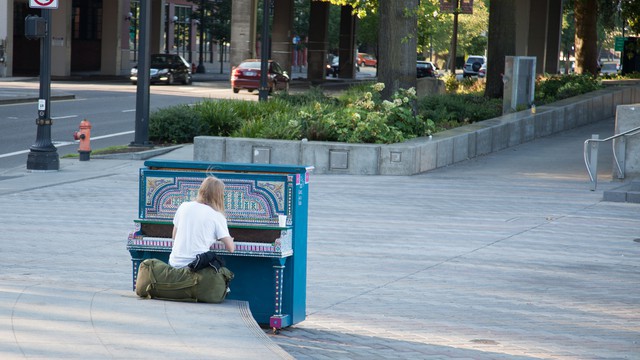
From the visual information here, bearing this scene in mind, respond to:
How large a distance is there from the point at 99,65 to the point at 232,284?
206 feet

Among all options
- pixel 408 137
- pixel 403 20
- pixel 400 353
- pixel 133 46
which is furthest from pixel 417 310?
pixel 133 46

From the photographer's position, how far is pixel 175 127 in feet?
76.8

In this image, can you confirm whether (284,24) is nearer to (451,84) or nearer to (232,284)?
(451,84)

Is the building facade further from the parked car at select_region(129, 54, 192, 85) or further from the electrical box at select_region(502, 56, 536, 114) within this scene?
the electrical box at select_region(502, 56, 536, 114)

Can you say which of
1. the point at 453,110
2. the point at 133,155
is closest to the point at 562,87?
the point at 453,110

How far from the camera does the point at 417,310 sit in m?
9.01

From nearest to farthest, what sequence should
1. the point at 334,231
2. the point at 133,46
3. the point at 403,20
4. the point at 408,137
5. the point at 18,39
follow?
the point at 334,231 → the point at 408,137 → the point at 403,20 → the point at 18,39 → the point at 133,46

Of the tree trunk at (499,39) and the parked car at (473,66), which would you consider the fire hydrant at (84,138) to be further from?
the parked car at (473,66)

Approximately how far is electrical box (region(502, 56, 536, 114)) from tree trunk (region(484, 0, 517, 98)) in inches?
102

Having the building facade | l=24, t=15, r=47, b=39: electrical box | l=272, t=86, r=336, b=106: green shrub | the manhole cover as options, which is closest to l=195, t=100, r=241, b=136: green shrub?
l=272, t=86, r=336, b=106: green shrub

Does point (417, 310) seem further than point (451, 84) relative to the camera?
No

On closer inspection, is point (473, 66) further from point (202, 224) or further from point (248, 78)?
point (202, 224)

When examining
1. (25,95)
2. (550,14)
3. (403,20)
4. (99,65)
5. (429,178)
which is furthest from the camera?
(99,65)

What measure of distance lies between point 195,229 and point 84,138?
13.3m
